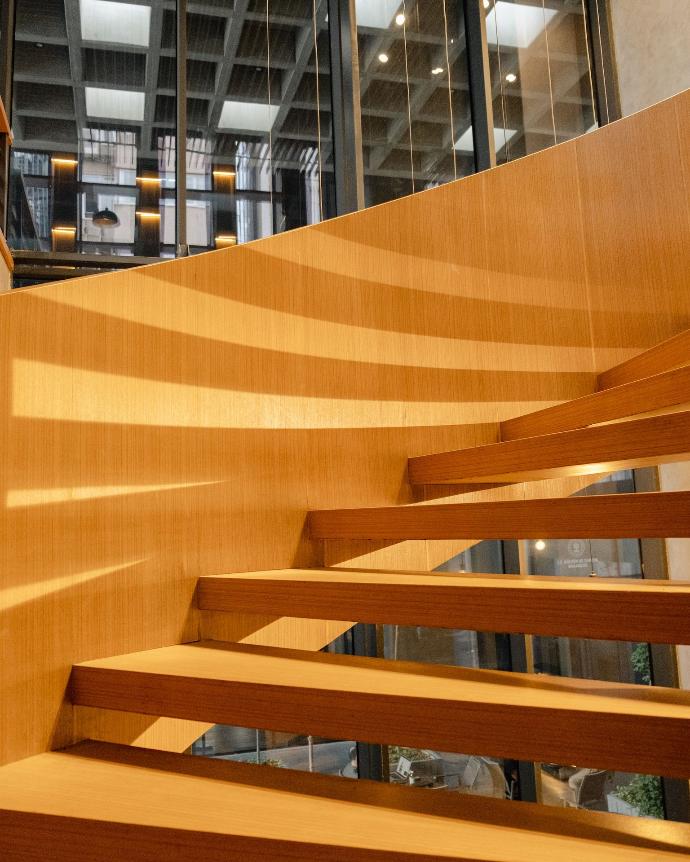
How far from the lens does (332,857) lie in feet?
3.68

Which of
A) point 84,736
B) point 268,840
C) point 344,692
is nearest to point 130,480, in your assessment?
point 84,736

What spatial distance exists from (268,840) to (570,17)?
6322mm

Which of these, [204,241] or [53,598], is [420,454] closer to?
[53,598]

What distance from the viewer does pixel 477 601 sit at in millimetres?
1633

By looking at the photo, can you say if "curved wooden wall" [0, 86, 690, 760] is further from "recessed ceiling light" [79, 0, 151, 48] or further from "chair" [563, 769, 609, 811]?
Answer: "recessed ceiling light" [79, 0, 151, 48]

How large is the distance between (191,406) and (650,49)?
15.9 ft

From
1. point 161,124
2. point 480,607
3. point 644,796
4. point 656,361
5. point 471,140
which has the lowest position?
point 644,796

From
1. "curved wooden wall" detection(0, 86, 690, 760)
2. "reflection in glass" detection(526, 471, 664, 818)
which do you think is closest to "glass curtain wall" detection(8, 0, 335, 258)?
"curved wooden wall" detection(0, 86, 690, 760)

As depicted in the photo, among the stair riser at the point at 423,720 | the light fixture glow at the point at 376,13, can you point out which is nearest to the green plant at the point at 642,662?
the stair riser at the point at 423,720

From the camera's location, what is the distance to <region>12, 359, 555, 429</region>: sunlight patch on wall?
188cm

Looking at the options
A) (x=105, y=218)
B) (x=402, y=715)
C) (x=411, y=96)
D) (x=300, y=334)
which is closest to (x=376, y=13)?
(x=411, y=96)

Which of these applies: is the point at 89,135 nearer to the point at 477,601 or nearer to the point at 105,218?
the point at 105,218

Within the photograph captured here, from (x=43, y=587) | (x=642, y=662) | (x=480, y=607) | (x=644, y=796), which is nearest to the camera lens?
(x=480, y=607)

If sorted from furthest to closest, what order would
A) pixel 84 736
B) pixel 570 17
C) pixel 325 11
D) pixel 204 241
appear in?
pixel 570 17 → pixel 325 11 → pixel 204 241 → pixel 84 736
